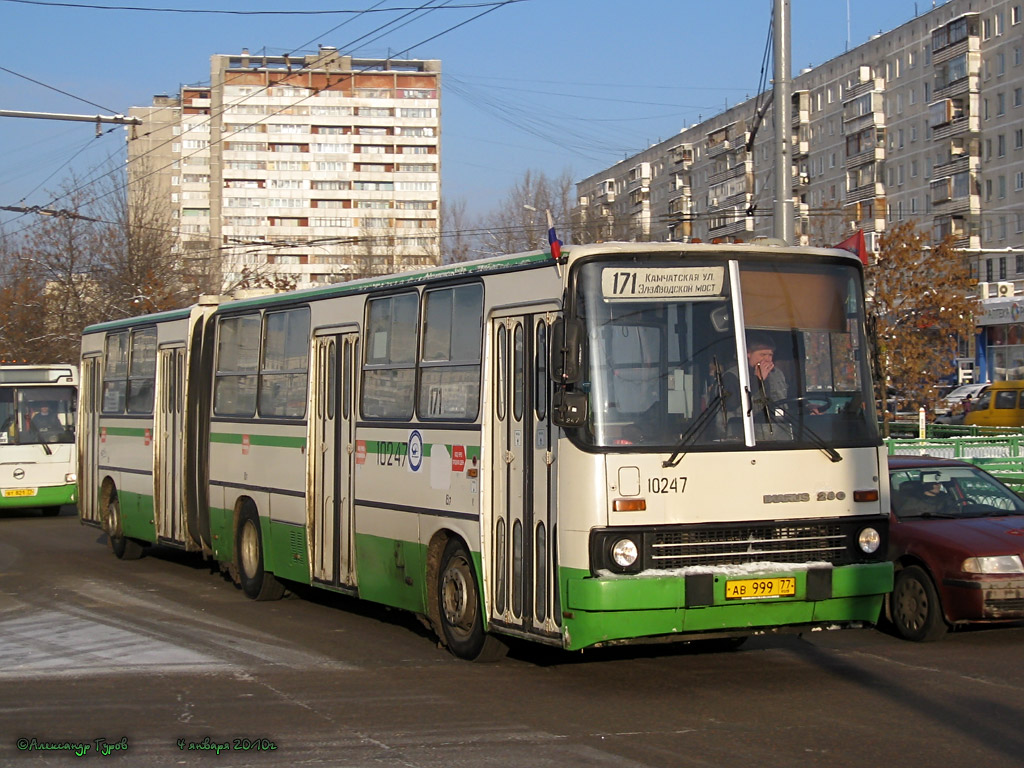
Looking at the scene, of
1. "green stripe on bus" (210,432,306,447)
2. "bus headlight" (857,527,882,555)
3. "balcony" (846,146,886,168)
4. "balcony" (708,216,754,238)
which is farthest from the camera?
"balcony" (846,146,886,168)

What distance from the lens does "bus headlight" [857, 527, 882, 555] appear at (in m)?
9.23

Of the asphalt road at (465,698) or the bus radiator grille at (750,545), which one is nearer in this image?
the asphalt road at (465,698)

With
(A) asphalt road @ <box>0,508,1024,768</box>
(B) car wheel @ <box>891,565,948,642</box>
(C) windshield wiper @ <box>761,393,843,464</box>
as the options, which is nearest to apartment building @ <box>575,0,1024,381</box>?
(B) car wheel @ <box>891,565,948,642</box>

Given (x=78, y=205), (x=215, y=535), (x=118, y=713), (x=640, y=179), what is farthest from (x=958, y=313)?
(x=640, y=179)

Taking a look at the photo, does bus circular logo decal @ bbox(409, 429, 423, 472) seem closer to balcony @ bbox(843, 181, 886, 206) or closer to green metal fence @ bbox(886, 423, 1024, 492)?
green metal fence @ bbox(886, 423, 1024, 492)

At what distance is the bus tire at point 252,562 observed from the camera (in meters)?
13.8

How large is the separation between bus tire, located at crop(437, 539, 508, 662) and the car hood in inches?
139

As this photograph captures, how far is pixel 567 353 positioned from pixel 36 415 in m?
20.0

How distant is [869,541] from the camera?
9.26 meters

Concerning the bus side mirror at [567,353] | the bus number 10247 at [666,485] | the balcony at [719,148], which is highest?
the balcony at [719,148]

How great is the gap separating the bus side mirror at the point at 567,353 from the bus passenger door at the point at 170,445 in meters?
8.43

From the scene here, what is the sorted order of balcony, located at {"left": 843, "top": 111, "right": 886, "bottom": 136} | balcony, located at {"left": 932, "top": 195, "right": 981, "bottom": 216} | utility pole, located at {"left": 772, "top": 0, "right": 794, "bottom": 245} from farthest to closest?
balcony, located at {"left": 843, "top": 111, "right": 886, "bottom": 136} < balcony, located at {"left": 932, "top": 195, "right": 981, "bottom": 216} < utility pole, located at {"left": 772, "top": 0, "right": 794, "bottom": 245}

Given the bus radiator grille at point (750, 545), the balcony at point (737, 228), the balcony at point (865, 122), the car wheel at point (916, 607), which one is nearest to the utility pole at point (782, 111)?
the car wheel at point (916, 607)

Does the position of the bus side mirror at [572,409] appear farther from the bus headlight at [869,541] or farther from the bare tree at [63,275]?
the bare tree at [63,275]
